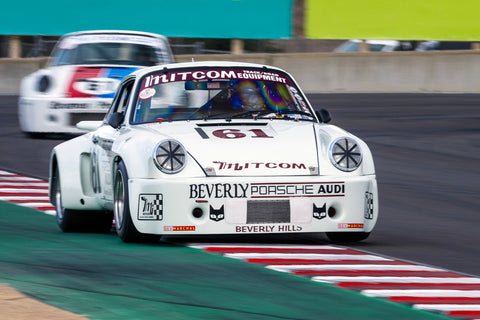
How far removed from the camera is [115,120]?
8711mm

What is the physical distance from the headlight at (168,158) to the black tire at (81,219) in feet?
5.62

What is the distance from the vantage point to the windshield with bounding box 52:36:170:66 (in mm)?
16812

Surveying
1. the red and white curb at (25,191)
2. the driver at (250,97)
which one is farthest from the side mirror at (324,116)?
the red and white curb at (25,191)

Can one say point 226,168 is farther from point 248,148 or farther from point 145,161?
point 145,161

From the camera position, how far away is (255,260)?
7465mm

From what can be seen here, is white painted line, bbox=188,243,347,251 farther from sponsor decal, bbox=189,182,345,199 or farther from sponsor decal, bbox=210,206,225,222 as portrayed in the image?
sponsor decal, bbox=189,182,345,199

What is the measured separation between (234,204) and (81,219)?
6.48 feet

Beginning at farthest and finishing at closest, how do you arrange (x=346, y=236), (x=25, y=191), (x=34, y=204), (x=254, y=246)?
(x=25, y=191)
(x=34, y=204)
(x=346, y=236)
(x=254, y=246)

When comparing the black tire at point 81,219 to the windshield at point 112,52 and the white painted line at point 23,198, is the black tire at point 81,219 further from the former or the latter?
the windshield at point 112,52

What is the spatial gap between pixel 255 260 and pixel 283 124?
52.2 inches

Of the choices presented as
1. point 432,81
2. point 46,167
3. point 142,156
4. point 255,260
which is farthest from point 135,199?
point 432,81

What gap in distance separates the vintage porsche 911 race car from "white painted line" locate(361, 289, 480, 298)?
4.68 feet

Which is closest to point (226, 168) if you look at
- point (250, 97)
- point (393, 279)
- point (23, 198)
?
point (250, 97)

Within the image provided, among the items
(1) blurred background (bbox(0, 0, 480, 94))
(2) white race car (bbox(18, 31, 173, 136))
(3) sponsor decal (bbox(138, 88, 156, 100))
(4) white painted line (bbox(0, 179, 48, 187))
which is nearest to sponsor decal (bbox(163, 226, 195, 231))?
(3) sponsor decal (bbox(138, 88, 156, 100))
